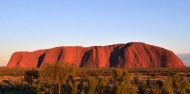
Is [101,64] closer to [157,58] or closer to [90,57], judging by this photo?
[90,57]

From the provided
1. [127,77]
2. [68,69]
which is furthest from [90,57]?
[68,69]

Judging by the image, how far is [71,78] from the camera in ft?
121

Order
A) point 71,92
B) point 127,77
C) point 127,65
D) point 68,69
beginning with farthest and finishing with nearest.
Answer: point 127,65, point 127,77, point 68,69, point 71,92

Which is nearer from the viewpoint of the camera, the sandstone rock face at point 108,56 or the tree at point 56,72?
the tree at point 56,72

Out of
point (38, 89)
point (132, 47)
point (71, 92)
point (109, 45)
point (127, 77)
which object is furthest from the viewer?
point (109, 45)

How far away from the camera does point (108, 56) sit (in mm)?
155500

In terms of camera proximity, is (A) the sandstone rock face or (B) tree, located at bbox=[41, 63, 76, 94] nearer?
(B) tree, located at bbox=[41, 63, 76, 94]

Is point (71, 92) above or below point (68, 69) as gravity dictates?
below

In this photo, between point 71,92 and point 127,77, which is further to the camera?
point 127,77

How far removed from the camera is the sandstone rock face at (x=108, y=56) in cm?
14475

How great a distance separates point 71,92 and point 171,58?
4777 inches

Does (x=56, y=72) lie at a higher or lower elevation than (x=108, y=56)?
lower

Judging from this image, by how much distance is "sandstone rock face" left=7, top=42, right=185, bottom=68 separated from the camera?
14475 centimetres

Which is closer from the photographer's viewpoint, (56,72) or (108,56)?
(56,72)
